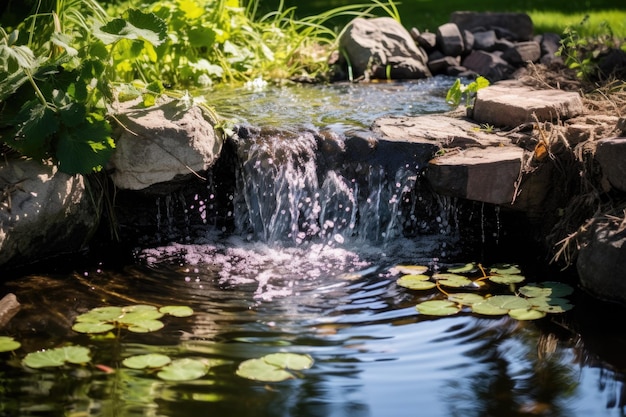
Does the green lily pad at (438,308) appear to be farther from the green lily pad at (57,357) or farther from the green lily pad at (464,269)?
the green lily pad at (57,357)

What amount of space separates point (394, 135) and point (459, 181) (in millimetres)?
526

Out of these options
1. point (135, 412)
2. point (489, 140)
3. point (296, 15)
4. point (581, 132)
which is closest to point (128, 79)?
point (489, 140)

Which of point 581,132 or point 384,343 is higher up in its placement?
point 581,132

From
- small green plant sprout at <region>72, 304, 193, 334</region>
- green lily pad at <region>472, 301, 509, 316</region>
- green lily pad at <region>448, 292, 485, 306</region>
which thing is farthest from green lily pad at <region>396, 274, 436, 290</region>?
small green plant sprout at <region>72, 304, 193, 334</region>

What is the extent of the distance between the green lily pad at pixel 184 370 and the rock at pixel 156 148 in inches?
65.2

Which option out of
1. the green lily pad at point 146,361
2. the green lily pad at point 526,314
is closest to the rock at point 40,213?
the green lily pad at point 146,361

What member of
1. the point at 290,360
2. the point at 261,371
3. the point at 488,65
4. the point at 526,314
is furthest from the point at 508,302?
the point at 488,65

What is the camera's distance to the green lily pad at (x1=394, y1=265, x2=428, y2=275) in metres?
4.16

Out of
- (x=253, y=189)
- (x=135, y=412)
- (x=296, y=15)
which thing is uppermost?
(x=296, y=15)

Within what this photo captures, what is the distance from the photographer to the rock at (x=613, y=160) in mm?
3984

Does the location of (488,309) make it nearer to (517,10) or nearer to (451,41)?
(451,41)

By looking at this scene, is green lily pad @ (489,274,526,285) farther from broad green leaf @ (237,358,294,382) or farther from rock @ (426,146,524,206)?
broad green leaf @ (237,358,294,382)

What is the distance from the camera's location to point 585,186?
4293mm

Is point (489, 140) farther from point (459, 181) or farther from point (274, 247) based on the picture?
point (274, 247)
